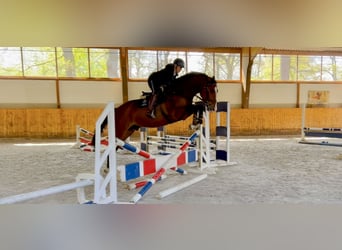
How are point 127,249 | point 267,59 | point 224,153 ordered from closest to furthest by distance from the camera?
point 127,249 < point 224,153 < point 267,59

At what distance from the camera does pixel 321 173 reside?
3.72 meters

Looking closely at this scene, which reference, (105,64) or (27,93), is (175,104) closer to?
(105,64)

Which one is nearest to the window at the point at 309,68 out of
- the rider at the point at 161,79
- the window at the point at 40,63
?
the rider at the point at 161,79

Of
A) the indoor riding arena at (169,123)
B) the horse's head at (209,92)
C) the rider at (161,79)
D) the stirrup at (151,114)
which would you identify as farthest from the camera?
the stirrup at (151,114)

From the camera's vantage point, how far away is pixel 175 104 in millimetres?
3617

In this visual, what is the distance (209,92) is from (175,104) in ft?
1.68

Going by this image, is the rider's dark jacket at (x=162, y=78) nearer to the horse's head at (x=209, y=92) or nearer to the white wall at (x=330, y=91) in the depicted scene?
the horse's head at (x=209, y=92)

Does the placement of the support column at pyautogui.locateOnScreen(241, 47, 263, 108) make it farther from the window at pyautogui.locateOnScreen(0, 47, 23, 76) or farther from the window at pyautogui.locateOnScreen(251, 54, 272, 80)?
the window at pyautogui.locateOnScreen(0, 47, 23, 76)

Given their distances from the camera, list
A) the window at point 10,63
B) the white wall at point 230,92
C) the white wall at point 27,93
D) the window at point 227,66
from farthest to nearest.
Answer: the white wall at point 230,92 < the window at point 227,66 < the white wall at point 27,93 < the window at point 10,63

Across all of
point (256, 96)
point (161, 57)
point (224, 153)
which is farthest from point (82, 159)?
point (256, 96)

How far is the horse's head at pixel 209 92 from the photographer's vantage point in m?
3.49

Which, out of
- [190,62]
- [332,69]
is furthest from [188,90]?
[332,69]
